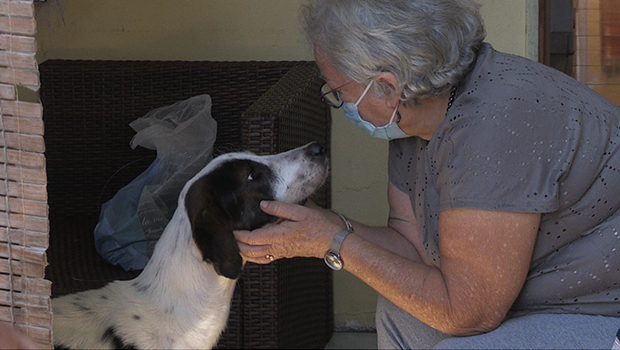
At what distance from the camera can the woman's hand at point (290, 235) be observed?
7.55 ft

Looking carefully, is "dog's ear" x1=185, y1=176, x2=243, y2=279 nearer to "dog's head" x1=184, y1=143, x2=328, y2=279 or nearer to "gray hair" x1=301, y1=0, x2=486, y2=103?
"dog's head" x1=184, y1=143, x2=328, y2=279

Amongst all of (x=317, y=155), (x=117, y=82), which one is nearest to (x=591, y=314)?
(x=317, y=155)

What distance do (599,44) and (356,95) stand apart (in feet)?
6.11

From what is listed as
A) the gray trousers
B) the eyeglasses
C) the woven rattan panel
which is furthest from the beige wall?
the woven rattan panel

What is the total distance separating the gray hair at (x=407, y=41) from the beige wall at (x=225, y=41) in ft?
5.81

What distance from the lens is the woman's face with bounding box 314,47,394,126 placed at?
2305 millimetres

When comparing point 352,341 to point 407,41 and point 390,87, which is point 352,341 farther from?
point 407,41

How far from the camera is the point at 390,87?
88.6 inches

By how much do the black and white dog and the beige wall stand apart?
1482 mm

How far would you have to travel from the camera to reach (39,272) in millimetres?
1935

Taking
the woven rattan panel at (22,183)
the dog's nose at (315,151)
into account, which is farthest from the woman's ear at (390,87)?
the woven rattan panel at (22,183)

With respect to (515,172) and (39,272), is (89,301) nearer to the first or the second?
(39,272)

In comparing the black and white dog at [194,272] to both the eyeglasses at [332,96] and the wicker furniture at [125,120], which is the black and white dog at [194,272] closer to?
the eyeglasses at [332,96]

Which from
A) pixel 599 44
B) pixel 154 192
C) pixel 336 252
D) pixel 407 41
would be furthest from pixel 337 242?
pixel 599 44
